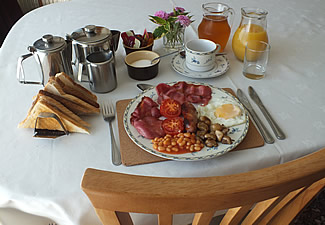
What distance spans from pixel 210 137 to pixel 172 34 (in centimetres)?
48

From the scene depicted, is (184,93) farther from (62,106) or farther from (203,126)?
(62,106)

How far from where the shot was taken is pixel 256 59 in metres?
0.97

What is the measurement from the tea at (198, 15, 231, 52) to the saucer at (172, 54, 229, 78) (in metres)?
0.06

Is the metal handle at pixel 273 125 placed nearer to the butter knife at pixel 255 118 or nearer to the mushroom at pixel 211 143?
the butter knife at pixel 255 118

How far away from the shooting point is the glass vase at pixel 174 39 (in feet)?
3.35

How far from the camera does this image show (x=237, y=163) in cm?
67

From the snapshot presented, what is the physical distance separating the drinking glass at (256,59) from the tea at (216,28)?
0.32ft

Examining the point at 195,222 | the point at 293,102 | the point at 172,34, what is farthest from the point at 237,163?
the point at 172,34

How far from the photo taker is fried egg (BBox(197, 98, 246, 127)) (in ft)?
2.43

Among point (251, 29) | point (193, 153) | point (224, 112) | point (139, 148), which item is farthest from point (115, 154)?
point (251, 29)

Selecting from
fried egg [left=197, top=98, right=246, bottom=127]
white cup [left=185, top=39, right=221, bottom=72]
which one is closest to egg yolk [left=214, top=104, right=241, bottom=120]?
fried egg [left=197, top=98, right=246, bottom=127]

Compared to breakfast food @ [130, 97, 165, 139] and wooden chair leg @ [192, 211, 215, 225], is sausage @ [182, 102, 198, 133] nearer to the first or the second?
breakfast food @ [130, 97, 165, 139]

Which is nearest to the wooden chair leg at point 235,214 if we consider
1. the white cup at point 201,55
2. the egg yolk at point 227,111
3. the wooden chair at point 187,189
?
the wooden chair at point 187,189

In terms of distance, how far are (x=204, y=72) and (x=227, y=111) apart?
0.23 metres
